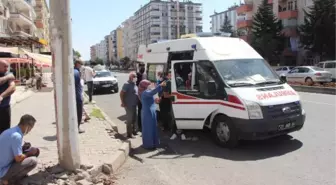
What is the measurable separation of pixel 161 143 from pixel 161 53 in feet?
9.49

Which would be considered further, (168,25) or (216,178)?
(168,25)

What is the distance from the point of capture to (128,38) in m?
172

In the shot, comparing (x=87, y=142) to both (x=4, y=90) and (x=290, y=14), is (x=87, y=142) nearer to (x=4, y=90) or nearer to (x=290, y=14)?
(x=4, y=90)

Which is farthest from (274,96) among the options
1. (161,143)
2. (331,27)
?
(331,27)

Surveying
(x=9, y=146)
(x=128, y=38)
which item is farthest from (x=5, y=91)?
(x=128, y=38)

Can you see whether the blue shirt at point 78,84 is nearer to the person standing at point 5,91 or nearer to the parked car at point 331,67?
the person standing at point 5,91

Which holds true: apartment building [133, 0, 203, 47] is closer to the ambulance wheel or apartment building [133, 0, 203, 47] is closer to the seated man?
the ambulance wheel

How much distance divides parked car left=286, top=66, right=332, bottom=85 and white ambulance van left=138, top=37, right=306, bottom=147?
1664 cm

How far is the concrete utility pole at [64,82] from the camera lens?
492 centimetres

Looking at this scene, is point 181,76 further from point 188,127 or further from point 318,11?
point 318,11

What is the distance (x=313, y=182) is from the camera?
4.96m

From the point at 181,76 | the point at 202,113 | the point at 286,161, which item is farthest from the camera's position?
the point at 181,76

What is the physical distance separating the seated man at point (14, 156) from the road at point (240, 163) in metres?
1.49

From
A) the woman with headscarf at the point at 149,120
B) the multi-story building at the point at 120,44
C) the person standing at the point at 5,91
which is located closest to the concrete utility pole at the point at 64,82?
the person standing at the point at 5,91
